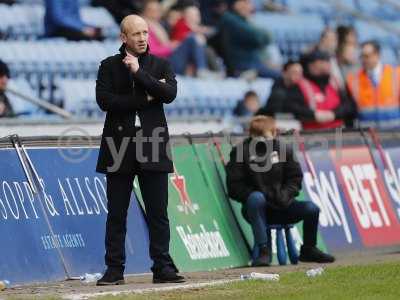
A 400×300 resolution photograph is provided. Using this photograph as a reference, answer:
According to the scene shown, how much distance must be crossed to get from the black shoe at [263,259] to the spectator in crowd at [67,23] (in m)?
6.09

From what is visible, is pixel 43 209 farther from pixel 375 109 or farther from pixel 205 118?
pixel 375 109

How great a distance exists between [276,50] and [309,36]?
4.19ft

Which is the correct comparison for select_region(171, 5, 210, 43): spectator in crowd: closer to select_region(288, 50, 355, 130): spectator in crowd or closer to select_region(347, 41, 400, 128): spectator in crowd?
select_region(288, 50, 355, 130): spectator in crowd

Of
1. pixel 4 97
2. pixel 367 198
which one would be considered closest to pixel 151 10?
pixel 4 97

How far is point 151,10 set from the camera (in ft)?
66.4

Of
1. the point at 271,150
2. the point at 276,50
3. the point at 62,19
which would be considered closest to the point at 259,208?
the point at 271,150

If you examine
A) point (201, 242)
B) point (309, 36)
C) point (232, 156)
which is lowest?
point (201, 242)

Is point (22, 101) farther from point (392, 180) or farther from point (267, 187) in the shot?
point (392, 180)

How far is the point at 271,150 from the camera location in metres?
14.0

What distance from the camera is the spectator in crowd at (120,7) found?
783 inches

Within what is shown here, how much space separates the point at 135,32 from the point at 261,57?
11.8 metres

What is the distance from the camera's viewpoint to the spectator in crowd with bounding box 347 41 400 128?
2353 cm

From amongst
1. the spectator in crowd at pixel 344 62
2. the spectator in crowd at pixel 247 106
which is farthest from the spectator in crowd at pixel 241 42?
the spectator in crowd at pixel 344 62

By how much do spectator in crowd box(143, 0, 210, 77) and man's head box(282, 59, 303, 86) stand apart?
1335 millimetres
